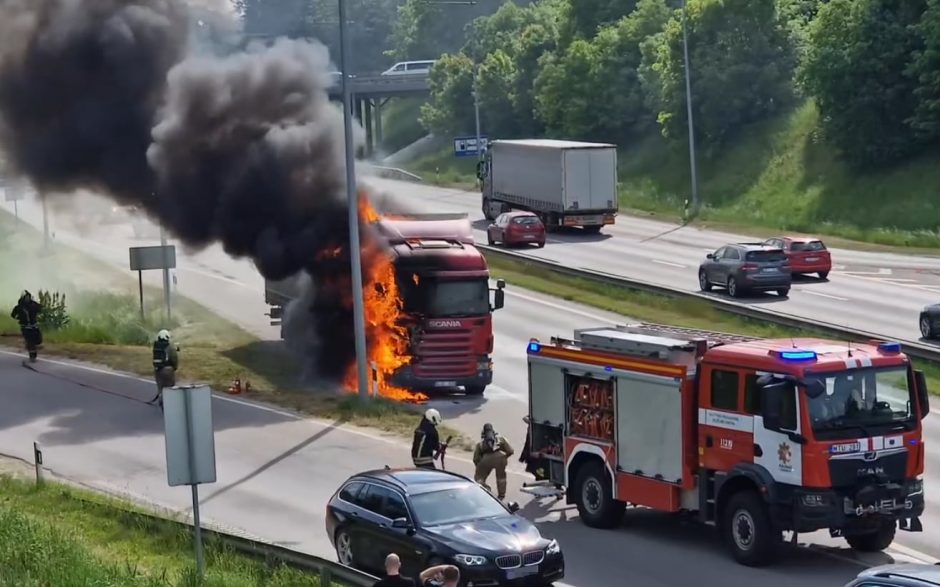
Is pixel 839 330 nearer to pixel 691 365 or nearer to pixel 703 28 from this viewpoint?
pixel 691 365

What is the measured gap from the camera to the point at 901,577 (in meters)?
10.9

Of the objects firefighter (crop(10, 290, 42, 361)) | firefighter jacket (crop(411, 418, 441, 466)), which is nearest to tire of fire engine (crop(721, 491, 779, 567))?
firefighter jacket (crop(411, 418, 441, 466))

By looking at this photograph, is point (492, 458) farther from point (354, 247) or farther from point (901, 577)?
point (901, 577)

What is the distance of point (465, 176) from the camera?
8756 cm

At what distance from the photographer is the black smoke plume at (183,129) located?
3167cm

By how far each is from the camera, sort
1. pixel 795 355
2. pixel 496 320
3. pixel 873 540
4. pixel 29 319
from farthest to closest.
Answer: pixel 496 320
pixel 29 319
pixel 873 540
pixel 795 355

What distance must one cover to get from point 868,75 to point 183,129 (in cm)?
3486

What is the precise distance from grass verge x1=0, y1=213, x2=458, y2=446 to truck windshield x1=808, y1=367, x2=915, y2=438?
32.1ft

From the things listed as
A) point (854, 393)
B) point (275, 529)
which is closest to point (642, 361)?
point (854, 393)

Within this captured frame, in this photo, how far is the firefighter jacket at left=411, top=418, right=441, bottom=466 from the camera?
782 inches

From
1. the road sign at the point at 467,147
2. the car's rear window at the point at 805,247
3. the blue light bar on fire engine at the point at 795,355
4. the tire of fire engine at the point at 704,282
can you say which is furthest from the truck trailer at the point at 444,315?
the road sign at the point at 467,147

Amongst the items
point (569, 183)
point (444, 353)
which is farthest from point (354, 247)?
point (569, 183)

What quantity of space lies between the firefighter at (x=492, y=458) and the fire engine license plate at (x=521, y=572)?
4875 mm

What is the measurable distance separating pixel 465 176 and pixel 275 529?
68.9 meters
